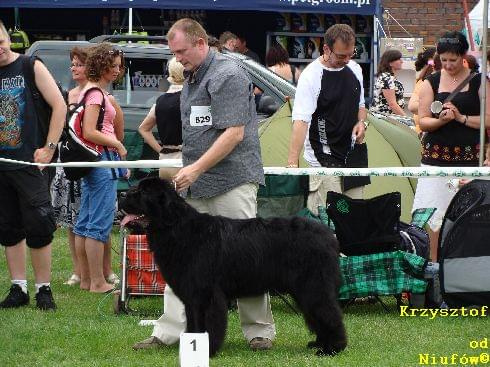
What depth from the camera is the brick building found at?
19.8 metres

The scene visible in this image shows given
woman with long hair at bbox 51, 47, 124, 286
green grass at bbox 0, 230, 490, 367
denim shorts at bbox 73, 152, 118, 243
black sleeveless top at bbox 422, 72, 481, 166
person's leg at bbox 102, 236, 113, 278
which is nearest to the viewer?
green grass at bbox 0, 230, 490, 367

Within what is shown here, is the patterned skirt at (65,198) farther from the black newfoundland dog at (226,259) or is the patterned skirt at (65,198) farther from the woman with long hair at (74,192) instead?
the black newfoundland dog at (226,259)

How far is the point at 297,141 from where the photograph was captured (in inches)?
294

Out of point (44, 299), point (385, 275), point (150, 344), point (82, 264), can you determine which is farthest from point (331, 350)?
point (82, 264)

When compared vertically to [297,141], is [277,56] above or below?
above

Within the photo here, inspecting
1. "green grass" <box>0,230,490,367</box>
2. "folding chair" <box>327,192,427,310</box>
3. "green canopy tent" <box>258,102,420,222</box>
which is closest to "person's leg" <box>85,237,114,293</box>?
"green grass" <box>0,230,490,367</box>

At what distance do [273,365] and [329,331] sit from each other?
40cm

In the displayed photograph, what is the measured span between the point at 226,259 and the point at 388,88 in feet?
27.2

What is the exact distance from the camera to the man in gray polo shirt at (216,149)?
5.95 m

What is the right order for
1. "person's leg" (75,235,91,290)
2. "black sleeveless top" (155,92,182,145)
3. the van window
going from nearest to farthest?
"black sleeveless top" (155,92,182,145), "person's leg" (75,235,91,290), the van window

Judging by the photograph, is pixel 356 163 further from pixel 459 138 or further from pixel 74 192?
pixel 74 192

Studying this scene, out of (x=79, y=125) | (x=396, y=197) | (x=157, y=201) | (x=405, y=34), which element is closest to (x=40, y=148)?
(x=79, y=125)

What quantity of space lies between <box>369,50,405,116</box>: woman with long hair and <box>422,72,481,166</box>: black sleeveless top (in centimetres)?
578

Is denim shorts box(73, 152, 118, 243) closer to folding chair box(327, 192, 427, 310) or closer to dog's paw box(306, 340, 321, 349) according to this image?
folding chair box(327, 192, 427, 310)
